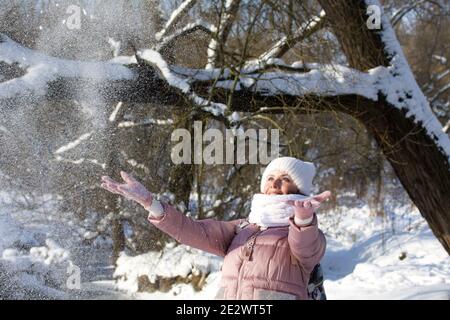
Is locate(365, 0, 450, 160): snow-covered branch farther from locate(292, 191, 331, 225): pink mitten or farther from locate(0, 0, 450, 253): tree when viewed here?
locate(292, 191, 331, 225): pink mitten

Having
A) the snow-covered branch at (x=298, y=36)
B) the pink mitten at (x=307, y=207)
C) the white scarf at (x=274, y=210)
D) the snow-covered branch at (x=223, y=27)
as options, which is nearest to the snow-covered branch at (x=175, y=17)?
the snow-covered branch at (x=223, y=27)

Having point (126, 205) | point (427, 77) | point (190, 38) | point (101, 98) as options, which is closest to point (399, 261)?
point (126, 205)

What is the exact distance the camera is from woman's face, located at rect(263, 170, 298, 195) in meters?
2.53

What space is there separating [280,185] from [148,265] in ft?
18.7

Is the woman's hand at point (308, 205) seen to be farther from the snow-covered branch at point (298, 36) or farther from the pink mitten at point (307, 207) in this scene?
the snow-covered branch at point (298, 36)

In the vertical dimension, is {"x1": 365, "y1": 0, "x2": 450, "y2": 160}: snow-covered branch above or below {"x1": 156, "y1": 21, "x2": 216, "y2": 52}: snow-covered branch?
below

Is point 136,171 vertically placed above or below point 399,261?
above

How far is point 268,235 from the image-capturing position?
2.41 metres

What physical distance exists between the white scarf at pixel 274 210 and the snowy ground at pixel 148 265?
234 centimetres

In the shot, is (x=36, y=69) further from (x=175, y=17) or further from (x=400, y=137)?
(x=400, y=137)

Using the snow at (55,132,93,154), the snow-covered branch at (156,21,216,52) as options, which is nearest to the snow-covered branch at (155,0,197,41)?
the snow-covered branch at (156,21,216,52)

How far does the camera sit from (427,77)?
1664cm
